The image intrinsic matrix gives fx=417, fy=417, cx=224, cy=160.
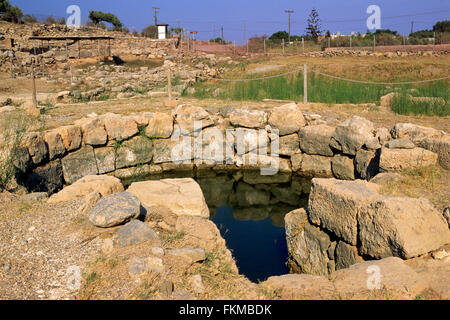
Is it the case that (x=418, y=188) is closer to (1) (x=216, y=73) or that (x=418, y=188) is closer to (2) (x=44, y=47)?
(1) (x=216, y=73)

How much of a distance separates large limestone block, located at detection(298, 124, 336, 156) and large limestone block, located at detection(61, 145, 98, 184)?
4210mm

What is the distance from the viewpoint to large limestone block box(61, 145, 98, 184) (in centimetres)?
768

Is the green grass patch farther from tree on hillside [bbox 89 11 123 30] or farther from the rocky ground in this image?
tree on hillside [bbox 89 11 123 30]

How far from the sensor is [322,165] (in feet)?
27.6

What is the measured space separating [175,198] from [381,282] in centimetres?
264

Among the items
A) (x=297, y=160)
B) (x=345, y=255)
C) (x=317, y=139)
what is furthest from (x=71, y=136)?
(x=345, y=255)

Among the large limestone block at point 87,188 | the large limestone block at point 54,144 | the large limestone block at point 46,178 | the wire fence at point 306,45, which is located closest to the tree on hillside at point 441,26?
the wire fence at point 306,45

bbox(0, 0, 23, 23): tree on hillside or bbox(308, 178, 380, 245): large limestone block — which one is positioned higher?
bbox(0, 0, 23, 23): tree on hillside

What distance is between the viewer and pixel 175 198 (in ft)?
16.4

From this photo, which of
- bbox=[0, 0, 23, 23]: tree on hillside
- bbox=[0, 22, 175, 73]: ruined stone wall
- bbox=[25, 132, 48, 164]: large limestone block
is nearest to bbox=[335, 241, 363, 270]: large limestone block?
bbox=[25, 132, 48, 164]: large limestone block

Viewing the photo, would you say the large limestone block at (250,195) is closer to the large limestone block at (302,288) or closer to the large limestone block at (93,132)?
the large limestone block at (93,132)

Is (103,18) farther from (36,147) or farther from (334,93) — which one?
(36,147)

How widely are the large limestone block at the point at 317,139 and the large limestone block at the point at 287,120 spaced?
0.55ft
